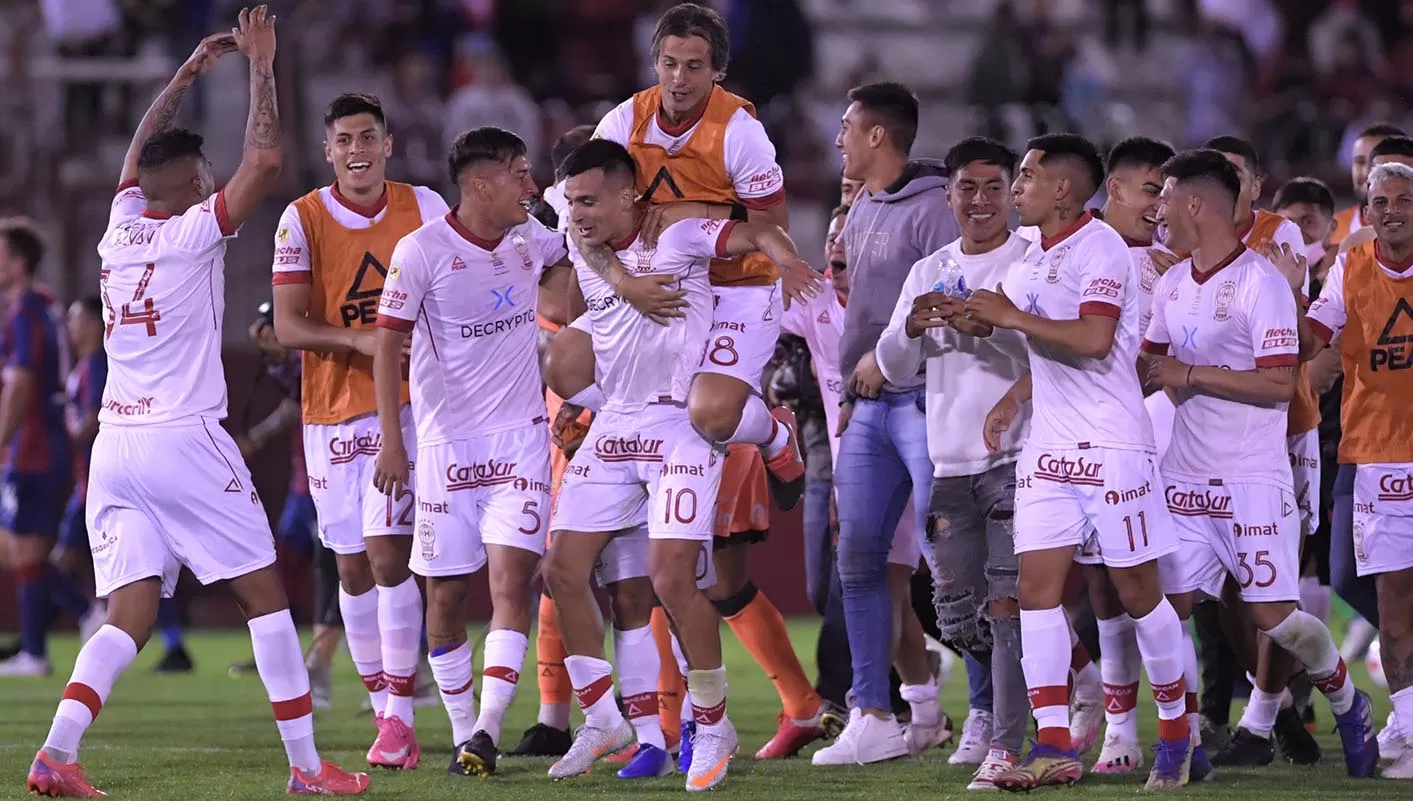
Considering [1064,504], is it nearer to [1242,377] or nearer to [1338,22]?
[1242,377]

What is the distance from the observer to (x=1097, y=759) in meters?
8.05

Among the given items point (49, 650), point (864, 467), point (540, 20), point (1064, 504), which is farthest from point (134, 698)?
point (540, 20)

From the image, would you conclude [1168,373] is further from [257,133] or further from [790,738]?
[257,133]

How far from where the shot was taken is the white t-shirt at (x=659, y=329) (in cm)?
743

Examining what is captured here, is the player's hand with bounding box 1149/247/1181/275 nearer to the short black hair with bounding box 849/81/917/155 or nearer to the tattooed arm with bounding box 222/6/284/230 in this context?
the short black hair with bounding box 849/81/917/155

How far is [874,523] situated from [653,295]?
55.1 inches

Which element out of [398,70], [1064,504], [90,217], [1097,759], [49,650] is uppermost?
[398,70]

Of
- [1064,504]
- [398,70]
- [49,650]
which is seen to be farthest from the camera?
[398,70]

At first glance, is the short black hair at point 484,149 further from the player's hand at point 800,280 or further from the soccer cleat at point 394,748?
the soccer cleat at point 394,748

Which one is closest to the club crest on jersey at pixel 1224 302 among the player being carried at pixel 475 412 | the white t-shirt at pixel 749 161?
the white t-shirt at pixel 749 161

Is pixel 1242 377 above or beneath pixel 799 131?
beneath

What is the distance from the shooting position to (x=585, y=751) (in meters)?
7.45

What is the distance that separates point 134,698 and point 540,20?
9348 mm

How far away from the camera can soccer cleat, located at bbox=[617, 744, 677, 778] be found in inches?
293
